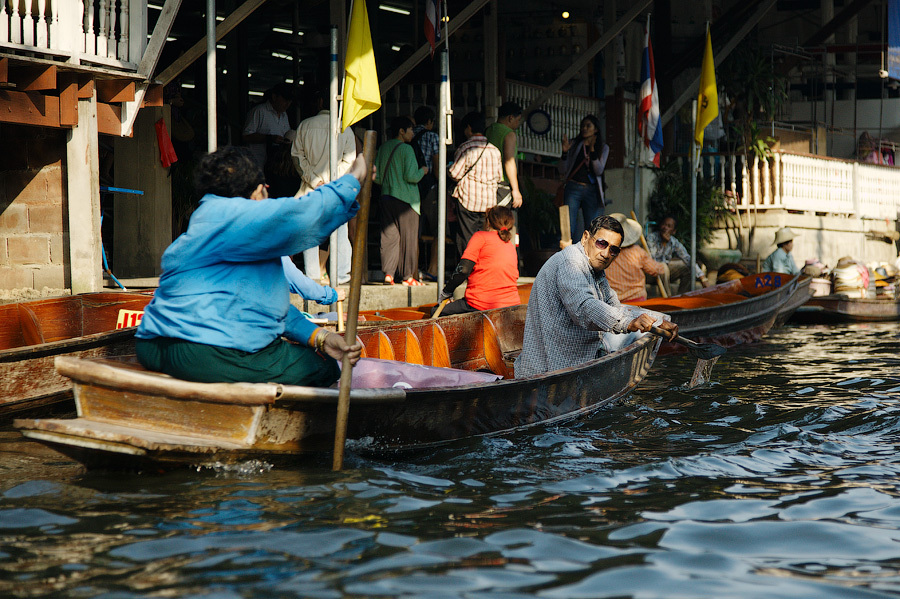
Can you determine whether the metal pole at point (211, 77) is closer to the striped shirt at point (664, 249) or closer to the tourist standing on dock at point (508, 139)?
the tourist standing on dock at point (508, 139)

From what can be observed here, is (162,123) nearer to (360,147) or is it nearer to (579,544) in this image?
(360,147)

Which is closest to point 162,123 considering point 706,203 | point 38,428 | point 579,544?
point 38,428

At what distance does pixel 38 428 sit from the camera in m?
4.07

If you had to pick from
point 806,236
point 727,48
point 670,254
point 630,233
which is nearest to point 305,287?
point 630,233

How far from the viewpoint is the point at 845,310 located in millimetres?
14586

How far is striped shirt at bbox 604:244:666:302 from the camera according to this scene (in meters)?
10.6

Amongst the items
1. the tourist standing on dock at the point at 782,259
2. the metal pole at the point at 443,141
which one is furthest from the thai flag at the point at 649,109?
the metal pole at the point at 443,141

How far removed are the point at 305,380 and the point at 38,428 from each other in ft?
4.03

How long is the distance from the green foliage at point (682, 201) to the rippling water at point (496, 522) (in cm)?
1013

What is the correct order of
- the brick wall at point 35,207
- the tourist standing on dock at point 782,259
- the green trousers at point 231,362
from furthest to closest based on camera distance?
1. the tourist standing on dock at point 782,259
2. the brick wall at point 35,207
3. the green trousers at point 231,362

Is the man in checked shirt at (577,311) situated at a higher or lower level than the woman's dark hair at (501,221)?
lower

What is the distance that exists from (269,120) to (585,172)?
395 centimetres

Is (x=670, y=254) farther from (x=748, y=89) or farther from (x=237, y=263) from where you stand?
(x=237, y=263)

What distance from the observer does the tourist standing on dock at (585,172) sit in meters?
11.7
